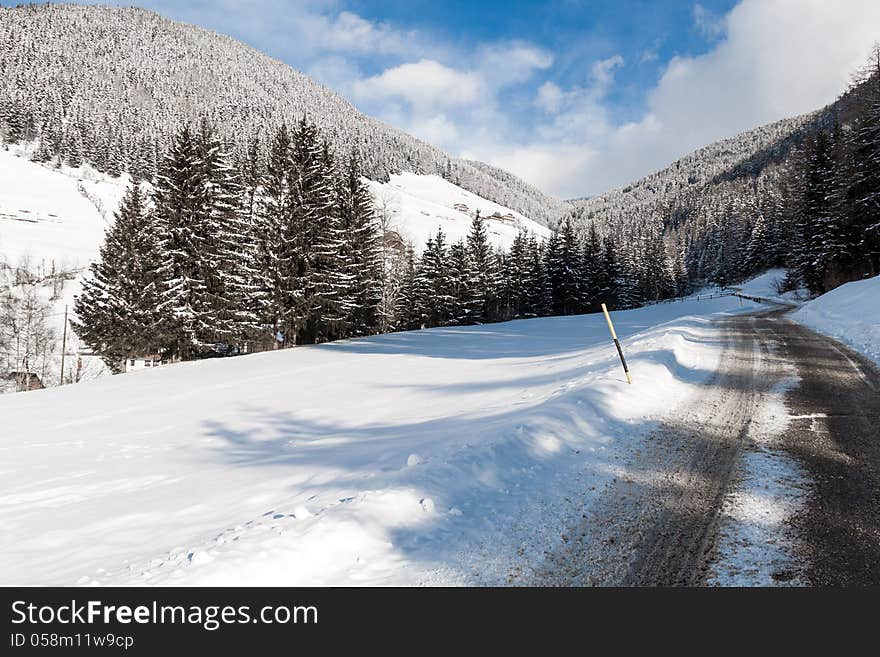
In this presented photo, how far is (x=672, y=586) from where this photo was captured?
2566 millimetres

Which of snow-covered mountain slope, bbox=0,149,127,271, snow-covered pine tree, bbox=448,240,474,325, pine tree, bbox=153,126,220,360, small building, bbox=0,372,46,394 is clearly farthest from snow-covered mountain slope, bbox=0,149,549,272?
small building, bbox=0,372,46,394

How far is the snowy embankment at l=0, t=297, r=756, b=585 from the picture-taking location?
9.84 ft

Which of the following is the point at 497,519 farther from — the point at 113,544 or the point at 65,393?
the point at 65,393

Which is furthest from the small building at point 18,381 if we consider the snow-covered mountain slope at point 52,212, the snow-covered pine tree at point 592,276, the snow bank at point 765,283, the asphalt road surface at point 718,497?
the snow bank at point 765,283

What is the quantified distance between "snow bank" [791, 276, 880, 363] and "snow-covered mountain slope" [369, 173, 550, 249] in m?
79.2

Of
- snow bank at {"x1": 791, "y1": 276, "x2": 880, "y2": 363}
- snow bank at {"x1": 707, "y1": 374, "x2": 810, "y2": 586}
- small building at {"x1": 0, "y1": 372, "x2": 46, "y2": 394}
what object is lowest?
small building at {"x1": 0, "y1": 372, "x2": 46, "y2": 394}

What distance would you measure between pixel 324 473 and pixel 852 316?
66.1 feet

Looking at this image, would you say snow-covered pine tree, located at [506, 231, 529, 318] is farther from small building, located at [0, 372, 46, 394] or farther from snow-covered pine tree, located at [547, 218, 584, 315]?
small building, located at [0, 372, 46, 394]

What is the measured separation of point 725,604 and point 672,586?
281mm

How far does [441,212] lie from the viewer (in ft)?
441

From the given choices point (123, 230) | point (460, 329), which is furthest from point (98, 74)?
point (460, 329)

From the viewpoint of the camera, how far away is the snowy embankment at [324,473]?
9.84 feet

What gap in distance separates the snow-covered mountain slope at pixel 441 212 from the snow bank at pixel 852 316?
7925 cm

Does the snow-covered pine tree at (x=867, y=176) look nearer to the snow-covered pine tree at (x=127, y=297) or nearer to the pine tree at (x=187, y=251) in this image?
the pine tree at (x=187, y=251)
